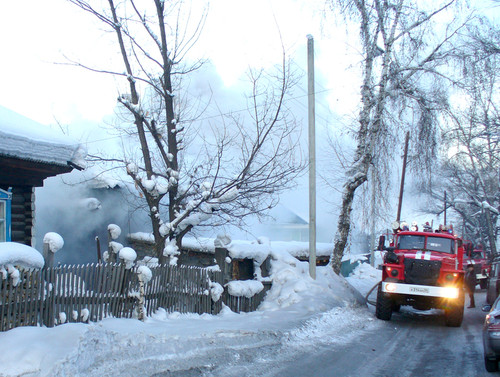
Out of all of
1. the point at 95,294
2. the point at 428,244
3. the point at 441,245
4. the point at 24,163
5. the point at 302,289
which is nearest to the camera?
the point at 95,294

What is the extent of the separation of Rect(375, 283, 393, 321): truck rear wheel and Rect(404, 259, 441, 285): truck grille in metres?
0.65

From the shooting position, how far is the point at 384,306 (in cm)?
1249

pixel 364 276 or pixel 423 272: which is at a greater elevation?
pixel 423 272

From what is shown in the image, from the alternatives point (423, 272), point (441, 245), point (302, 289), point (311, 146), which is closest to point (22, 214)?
point (302, 289)

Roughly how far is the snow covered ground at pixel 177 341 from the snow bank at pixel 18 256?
0.91 metres

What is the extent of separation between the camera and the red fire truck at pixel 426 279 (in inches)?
467

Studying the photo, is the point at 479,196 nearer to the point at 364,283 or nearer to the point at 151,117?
the point at 364,283

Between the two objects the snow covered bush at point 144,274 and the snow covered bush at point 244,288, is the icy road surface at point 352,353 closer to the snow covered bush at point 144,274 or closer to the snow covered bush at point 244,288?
the snow covered bush at point 244,288

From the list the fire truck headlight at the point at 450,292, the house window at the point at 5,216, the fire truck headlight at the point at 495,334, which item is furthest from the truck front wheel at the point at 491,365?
the house window at the point at 5,216

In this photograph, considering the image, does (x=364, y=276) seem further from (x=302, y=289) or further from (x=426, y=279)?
(x=426, y=279)

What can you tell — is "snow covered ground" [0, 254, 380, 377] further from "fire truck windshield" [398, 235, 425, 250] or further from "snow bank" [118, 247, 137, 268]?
"fire truck windshield" [398, 235, 425, 250]

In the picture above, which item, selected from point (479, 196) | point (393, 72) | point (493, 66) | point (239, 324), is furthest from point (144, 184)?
point (479, 196)

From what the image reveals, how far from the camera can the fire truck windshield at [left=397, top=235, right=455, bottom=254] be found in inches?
518

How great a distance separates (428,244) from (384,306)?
2.16 metres
